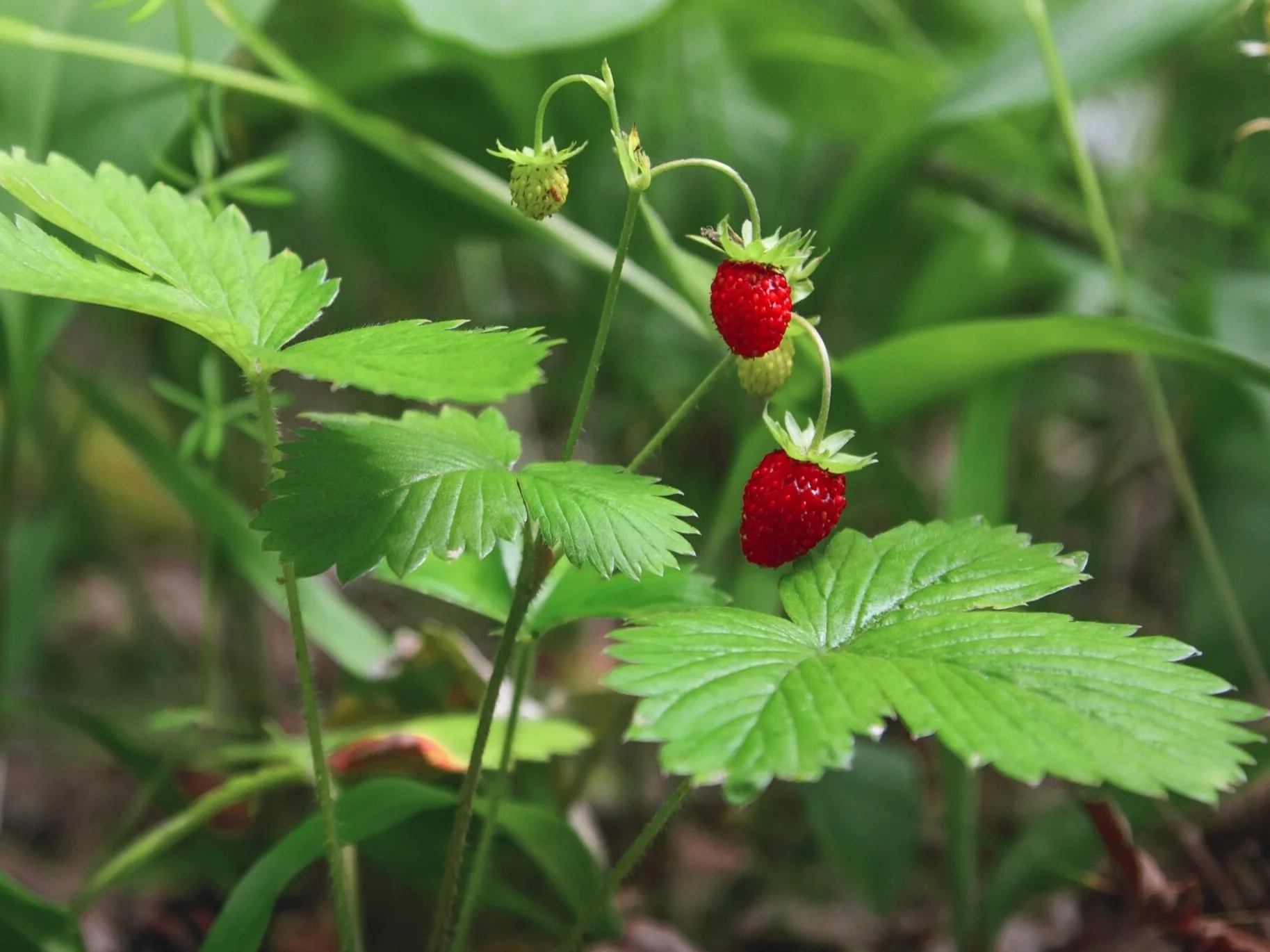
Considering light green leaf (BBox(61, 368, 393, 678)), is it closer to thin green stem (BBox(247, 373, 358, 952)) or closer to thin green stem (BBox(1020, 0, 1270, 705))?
thin green stem (BBox(247, 373, 358, 952))

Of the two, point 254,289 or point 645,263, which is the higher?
point 645,263

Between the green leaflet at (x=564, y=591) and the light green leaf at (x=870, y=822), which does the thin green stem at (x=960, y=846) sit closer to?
the light green leaf at (x=870, y=822)

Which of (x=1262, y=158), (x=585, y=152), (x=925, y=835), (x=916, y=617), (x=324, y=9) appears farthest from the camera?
(x=1262, y=158)

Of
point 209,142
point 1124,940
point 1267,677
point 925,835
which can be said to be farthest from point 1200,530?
point 209,142

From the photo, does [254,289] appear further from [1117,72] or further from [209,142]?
[1117,72]

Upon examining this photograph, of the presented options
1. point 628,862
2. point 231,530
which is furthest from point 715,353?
point 628,862

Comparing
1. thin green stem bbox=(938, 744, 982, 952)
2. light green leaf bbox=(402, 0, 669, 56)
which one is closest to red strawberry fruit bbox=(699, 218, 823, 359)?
light green leaf bbox=(402, 0, 669, 56)
